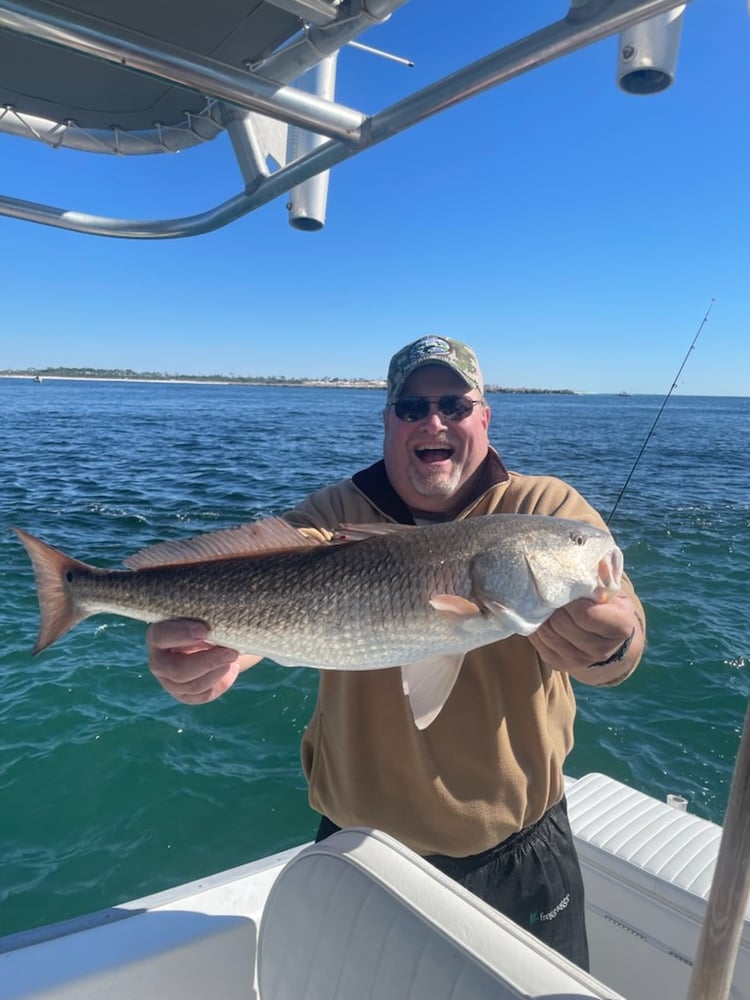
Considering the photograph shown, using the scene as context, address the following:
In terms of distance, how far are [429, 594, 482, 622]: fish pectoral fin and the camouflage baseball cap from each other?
54.5 inches

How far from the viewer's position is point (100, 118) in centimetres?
514

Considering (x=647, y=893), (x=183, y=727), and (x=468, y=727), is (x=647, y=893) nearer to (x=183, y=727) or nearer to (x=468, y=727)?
(x=468, y=727)

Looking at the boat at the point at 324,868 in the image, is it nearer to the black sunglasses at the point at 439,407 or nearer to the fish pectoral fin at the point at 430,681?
the fish pectoral fin at the point at 430,681

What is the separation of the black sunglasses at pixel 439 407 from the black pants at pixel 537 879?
1932 mm

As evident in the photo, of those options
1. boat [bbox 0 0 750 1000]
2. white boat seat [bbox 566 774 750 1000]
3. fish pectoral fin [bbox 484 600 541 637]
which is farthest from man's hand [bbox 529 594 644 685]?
white boat seat [bbox 566 774 750 1000]

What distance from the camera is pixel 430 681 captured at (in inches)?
96.3

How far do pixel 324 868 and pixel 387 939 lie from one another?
35 cm

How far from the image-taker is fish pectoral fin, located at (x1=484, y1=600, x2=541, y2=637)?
7.66 feet

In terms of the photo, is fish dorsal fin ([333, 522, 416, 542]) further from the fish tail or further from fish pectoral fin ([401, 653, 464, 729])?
the fish tail

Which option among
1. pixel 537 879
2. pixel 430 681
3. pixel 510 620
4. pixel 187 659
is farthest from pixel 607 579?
pixel 187 659

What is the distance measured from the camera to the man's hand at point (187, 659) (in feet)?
8.27

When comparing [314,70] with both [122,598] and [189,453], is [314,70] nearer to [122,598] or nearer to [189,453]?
[122,598]

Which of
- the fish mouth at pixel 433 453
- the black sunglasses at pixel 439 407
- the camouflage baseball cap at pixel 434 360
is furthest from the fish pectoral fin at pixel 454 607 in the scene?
the camouflage baseball cap at pixel 434 360

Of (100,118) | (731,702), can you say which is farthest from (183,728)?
(731,702)
